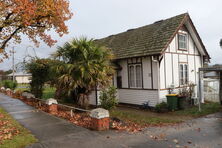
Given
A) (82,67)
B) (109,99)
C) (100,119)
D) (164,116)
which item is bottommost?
(164,116)

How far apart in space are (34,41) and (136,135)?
10.0m

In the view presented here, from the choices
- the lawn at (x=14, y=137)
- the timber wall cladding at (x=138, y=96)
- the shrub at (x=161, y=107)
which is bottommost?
the lawn at (x=14, y=137)

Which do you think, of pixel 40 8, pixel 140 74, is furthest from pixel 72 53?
pixel 140 74

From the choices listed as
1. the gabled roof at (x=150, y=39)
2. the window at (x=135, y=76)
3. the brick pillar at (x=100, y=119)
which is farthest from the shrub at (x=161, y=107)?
the brick pillar at (x=100, y=119)

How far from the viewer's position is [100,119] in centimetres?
696

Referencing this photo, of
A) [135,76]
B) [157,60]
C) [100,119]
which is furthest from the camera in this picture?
[135,76]

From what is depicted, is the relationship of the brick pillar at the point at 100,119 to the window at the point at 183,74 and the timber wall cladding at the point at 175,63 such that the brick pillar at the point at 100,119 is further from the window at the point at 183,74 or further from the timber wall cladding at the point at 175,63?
the window at the point at 183,74

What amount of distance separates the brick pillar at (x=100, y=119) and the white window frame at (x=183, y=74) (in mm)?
8666

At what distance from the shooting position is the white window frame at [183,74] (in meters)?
13.8

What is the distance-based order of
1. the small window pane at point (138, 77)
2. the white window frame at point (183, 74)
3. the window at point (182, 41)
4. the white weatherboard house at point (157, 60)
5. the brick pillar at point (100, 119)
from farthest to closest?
the white window frame at point (183, 74) → the window at point (182, 41) → the small window pane at point (138, 77) → the white weatherboard house at point (157, 60) → the brick pillar at point (100, 119)

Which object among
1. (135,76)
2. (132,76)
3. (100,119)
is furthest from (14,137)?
(132,76)

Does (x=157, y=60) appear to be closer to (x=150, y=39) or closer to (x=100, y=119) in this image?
(x=150, y=39)

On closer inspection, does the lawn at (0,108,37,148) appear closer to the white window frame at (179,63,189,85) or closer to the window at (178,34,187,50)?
the white window frame at (179,63,189,85)

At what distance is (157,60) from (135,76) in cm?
239
